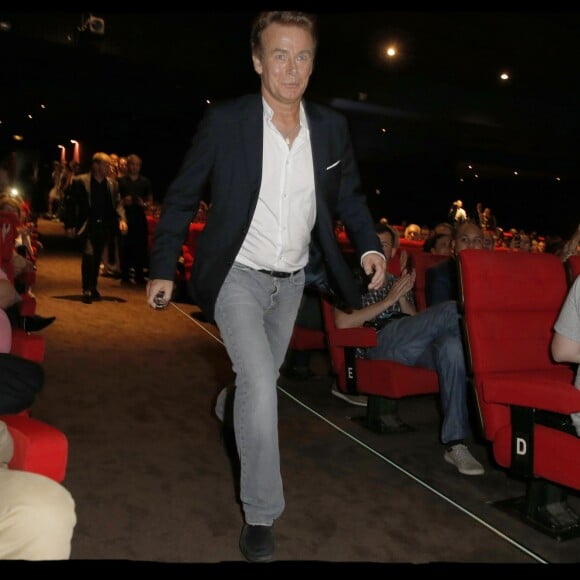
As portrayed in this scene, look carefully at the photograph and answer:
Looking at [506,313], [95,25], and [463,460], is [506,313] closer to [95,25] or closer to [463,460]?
[463,460]

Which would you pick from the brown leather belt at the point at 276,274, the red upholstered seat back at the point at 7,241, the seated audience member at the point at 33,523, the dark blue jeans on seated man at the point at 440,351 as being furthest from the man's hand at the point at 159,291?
the red upholstered seat back at the point at 7,241

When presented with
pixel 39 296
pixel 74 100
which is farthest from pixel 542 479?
pixel 74 100

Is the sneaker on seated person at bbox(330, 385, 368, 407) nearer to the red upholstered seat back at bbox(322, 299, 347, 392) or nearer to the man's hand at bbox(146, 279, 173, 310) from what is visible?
the red upholstered seat back at bbox(322, 299, 347, 392)

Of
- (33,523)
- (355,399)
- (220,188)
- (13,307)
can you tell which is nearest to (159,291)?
(220,188)

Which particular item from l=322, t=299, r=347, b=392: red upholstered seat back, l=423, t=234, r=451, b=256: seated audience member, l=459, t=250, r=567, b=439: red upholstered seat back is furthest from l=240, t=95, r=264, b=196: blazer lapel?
l=423, t=234, r=451, b=256: seated audience member

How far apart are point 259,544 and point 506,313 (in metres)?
1.29

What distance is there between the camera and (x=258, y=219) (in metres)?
2.29

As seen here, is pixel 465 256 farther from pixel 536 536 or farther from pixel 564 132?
pixel 564 132

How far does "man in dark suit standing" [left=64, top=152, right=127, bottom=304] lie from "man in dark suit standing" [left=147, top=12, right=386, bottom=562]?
17.8 feet

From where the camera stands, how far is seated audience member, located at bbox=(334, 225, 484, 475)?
323 centimetres

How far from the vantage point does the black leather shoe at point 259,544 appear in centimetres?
221

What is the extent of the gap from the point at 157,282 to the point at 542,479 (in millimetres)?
1423

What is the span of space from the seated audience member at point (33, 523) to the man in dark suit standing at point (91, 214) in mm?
6311

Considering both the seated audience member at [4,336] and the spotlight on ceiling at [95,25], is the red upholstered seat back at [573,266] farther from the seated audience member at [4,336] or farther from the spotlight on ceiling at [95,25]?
the spotlight on ceiling at [95,25]
